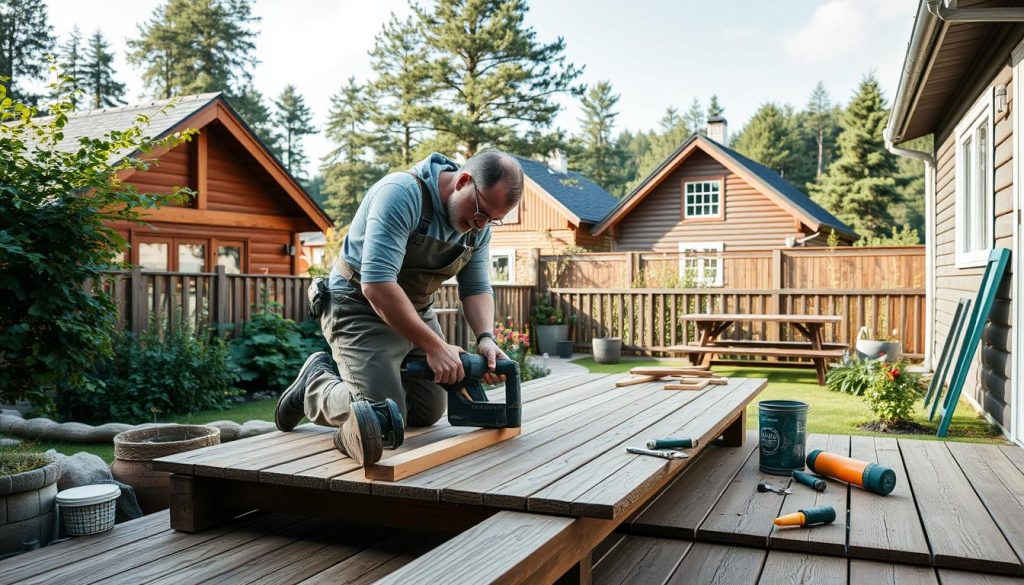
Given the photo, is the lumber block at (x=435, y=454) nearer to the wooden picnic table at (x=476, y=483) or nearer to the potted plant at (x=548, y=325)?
the wooden picnic table at (x=476, y=483)

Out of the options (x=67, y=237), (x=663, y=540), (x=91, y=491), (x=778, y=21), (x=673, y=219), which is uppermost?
(x=778, y=21)

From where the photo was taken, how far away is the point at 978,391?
659 centimetres

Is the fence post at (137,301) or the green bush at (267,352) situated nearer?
the fence post at (137,301)

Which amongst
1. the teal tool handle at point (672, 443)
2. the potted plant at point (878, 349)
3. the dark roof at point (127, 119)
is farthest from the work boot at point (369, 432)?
the dark roof at point (127, 119)

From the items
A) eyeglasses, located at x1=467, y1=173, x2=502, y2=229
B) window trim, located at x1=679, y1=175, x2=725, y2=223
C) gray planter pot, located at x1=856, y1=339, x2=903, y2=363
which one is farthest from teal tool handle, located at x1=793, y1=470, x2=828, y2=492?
window trim, located at x1=679, y1=175, x2=725, y2=223

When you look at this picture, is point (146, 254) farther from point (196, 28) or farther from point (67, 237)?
point (196, 28)

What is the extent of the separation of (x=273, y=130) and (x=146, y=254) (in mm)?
33122

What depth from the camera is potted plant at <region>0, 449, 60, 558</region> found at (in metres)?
2.75

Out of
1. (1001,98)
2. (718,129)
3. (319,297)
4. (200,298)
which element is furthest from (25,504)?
(718,129)

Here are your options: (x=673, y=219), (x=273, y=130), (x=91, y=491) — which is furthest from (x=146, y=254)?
(x=273, y=130)

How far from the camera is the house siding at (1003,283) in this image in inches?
205

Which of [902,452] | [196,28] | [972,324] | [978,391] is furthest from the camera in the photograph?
[196,28]

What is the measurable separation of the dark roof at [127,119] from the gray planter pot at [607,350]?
6764 millimetres

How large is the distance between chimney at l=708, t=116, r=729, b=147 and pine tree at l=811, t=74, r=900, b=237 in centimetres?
1290
